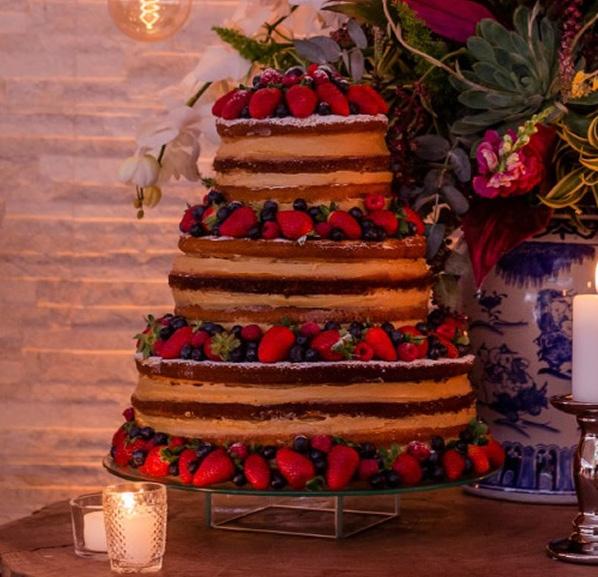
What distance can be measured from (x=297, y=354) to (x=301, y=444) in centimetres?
10

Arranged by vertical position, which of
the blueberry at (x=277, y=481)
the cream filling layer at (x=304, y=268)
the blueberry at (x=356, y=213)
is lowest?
the blueberry at (x=277, y=481)

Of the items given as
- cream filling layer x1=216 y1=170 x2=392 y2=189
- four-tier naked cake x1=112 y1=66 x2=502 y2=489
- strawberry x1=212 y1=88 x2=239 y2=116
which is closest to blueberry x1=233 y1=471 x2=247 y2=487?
four-tier naked cake x1=112 y1=66 x2=502 y2=489

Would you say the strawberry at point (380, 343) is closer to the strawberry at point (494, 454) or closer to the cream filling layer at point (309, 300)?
the cream filling layer at point (309, 300)

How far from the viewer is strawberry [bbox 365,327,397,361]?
5.31 ft

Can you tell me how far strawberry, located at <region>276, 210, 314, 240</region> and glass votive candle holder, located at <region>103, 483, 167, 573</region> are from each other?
32 cm

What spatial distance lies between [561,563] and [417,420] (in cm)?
22

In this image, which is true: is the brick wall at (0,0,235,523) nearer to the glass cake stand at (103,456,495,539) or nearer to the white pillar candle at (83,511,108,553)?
the glass cake stand at (103,456,495,539)

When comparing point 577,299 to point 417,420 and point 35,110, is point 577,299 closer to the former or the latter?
point 417,420

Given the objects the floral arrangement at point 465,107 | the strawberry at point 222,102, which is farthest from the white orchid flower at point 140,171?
the strawberry at point 222,102

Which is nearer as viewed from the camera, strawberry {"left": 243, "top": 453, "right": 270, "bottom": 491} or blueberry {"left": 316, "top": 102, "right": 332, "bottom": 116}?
strawberry {"left": 243, "top": 453, "right": 270, "bottom": 491}

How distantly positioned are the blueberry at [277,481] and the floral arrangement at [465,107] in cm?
37

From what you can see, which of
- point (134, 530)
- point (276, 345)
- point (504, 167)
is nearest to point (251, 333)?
point (276, 345)

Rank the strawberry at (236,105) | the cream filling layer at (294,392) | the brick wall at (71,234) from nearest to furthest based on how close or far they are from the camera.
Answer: the cream filling layer at (294,392) → the strawberry at (236,105) → the brick wall at (71,234)

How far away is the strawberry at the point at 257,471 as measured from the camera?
157 cm
